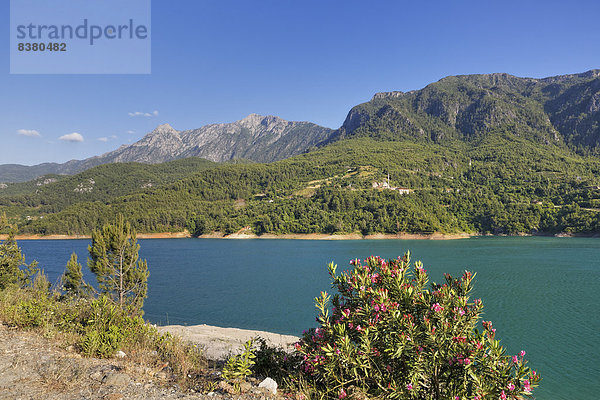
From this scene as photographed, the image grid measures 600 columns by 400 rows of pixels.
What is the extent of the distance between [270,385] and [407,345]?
256cm

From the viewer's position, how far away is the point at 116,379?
564 centimetres

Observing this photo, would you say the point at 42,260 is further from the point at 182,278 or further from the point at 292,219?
the point at 292,219

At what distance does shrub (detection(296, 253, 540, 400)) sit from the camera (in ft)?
14.6

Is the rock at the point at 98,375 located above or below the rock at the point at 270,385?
above

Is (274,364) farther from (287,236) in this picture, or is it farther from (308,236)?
(287,236)

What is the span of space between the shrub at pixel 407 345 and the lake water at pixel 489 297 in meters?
13.8

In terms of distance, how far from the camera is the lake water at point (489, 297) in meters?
18.9

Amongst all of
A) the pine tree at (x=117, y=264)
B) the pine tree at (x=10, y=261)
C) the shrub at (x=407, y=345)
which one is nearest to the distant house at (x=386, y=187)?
the pine tree at (x=117, y=264)

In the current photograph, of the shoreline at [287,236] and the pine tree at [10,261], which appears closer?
the pine tree at [10,261]

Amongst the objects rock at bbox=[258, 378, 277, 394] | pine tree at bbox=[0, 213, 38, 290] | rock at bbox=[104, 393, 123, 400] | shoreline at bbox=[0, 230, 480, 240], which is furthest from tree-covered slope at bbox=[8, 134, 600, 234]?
rock at bbox=[104, 393, 123, 400]

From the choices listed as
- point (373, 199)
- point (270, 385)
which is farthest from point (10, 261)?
point (373, 199)

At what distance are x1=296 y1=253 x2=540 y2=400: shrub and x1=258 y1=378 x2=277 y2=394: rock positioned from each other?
0.64 m

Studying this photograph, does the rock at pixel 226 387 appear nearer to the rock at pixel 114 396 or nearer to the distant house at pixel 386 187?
the rock at pixel 114 396

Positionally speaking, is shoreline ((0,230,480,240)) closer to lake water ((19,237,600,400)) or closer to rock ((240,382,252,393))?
lake water ((19,237,600,400))
